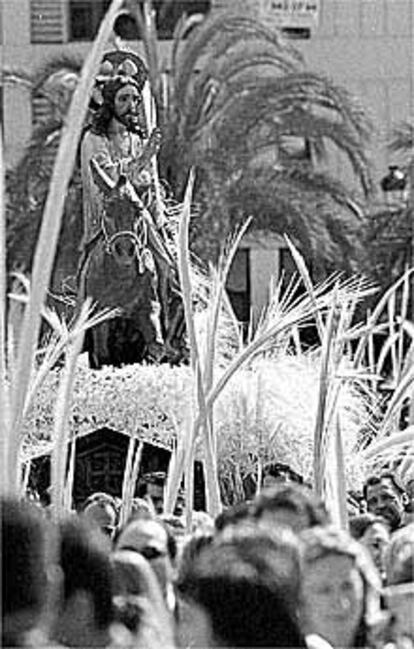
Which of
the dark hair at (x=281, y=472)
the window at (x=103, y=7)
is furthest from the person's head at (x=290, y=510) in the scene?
the window at (x=103, y=7)

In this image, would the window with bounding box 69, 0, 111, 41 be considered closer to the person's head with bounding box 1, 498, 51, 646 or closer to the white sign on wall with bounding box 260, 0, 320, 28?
the white sign on wall with bounding box 260, 0, 320, 28

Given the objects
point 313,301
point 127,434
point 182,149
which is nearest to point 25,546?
point 313,301

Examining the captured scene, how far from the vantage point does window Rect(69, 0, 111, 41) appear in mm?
17234

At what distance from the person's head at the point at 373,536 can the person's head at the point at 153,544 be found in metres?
0.12

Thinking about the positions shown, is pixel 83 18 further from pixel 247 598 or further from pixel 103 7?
pixel 247 598

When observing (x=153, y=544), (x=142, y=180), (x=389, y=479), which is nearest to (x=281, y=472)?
(x=389, y=479)

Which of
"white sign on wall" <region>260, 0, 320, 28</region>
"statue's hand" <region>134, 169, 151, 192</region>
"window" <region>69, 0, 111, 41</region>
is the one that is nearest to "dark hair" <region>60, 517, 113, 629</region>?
"statue's hand" <region>134, 169, 151, 192</region>

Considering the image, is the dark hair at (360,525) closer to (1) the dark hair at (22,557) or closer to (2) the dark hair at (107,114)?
(1) the dark hair at (22,557)

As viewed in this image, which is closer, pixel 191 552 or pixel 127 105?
pixel 191 552

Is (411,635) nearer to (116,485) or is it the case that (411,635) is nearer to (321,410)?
(321,410)

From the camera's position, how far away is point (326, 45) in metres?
17.5

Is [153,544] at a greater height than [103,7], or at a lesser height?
lesser

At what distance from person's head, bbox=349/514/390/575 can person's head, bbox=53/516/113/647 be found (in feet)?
0.56

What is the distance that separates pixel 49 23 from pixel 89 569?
17057 mm
